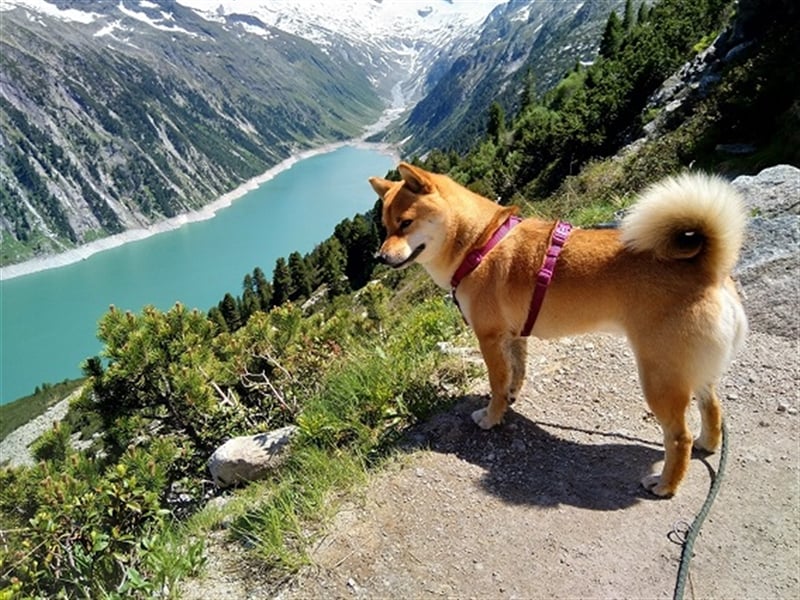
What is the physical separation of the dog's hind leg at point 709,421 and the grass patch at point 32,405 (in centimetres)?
8459

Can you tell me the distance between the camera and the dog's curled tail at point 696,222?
3549mm

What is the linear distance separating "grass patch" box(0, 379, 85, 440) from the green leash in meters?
84.7

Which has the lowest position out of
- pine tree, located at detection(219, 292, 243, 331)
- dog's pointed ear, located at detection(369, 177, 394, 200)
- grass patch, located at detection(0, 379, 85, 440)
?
grass patch, located at detection(0, 379, 85, 440)

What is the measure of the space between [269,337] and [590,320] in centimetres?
469

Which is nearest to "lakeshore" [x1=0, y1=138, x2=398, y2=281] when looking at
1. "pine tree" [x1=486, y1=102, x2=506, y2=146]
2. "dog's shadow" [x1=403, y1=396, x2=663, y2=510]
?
"pine tree" [x1=486, y1=102, x2=506, y2=146]

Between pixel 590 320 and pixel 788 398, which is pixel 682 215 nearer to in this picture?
pixel 590 320

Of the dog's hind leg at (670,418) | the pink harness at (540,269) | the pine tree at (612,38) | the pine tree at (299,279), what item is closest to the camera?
the dog's hind leg at (670,418)

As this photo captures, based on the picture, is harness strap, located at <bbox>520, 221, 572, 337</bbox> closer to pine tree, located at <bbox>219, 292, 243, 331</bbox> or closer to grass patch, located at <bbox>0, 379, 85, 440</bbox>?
pine tree, located at <bbox>219, 292, 243, 331</bbox>

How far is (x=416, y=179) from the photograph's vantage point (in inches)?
166

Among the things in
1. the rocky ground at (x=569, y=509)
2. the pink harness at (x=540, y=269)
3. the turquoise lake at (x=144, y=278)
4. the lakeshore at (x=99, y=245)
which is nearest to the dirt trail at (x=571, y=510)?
the rocky ground at (x=569, y=509)

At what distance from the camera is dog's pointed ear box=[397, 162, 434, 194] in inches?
164

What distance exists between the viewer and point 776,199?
659 cm

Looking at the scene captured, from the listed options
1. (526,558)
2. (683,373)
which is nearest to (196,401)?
(526,558)

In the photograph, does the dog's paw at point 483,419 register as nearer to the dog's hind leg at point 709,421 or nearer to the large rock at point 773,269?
the dog's hind leg at point 709,421
